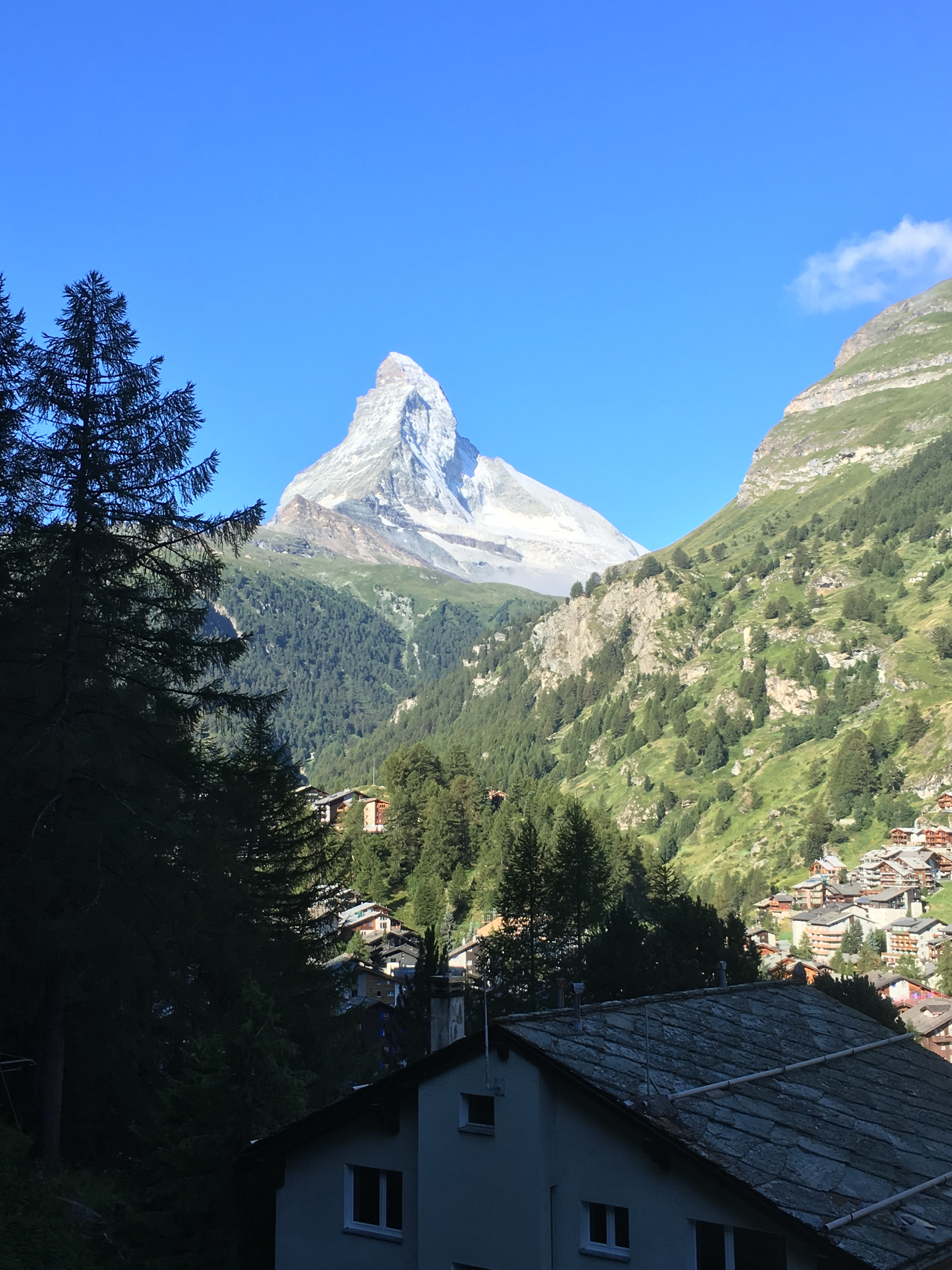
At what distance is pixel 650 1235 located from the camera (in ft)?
42.4

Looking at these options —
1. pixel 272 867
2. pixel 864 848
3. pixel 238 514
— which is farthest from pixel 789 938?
pixel 238 514

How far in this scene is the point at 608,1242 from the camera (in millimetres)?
A: 13336

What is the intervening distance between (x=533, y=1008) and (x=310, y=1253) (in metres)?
44.3

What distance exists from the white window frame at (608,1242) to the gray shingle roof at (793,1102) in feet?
4.56

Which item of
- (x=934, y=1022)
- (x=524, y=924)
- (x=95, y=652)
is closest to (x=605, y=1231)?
(x=95, y=652)

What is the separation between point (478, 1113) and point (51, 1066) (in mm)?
10147

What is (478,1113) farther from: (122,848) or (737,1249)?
(122,848)

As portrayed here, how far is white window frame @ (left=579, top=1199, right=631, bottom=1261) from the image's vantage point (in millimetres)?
13102

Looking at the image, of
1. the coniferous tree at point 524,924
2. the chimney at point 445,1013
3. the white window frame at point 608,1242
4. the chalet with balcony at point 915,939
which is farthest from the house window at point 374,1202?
the chalet with balcony at point 915,939

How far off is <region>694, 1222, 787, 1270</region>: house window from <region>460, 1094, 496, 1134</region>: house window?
2.79 meters

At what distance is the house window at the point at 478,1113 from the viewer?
46.2 feet

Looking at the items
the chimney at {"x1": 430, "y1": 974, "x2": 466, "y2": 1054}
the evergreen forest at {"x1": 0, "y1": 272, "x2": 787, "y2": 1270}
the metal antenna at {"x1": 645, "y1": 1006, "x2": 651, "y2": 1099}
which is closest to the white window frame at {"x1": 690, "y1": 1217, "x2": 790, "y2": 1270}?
the metal antenna at {"x1": 645, "y1": 1006, "x2": 651, "y2": 1099}

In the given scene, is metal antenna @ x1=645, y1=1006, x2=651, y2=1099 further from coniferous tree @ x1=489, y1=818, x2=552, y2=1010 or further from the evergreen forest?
coniferous tree @ x1=489, y1=818, x2=552, y2=1010

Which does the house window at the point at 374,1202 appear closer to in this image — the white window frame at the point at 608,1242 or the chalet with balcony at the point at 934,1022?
the white window frame at the point at 608,1242
